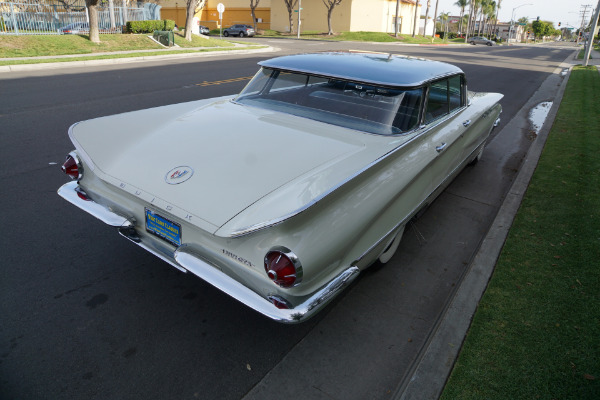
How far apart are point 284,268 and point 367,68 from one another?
227cm

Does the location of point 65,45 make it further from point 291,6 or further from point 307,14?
point 307,14

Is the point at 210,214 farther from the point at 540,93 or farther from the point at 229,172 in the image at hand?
the point at 540,93

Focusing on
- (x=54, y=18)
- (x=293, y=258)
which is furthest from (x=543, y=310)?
(x=54, y=18)

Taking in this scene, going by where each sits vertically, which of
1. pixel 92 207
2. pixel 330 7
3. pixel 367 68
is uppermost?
pixel 330 7

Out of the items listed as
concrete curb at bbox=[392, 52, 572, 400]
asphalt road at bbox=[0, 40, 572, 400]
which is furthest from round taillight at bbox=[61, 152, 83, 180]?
concrete curb at bbox=[392, 52, 572, 400]

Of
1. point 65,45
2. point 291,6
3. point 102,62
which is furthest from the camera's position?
point 291,6

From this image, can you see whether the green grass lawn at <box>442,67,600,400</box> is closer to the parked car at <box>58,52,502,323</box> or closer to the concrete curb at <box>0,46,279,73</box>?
the parked car at <box>58,52,502,323</box>

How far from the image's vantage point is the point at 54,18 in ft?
73.9

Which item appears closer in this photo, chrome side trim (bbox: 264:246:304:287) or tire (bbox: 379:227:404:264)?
chrome side trim (bbox: 264:246:304:287)

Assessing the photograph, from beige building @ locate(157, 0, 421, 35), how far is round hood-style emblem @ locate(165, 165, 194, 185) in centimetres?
5300

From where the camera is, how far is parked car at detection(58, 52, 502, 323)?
2.33m

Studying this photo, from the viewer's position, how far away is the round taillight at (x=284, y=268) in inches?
87.5

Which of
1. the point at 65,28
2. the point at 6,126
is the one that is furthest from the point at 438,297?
the point at 65,28

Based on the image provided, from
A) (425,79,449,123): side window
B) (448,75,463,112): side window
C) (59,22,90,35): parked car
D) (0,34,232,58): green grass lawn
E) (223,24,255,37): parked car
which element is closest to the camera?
(425,79,449,123): side window
